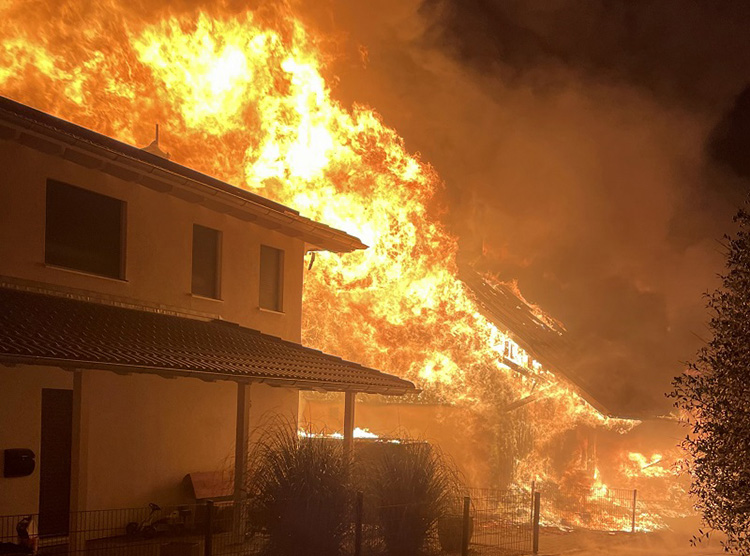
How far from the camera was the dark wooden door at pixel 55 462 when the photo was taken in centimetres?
1384

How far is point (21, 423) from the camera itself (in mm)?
13312

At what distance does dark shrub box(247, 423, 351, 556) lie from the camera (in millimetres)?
12039

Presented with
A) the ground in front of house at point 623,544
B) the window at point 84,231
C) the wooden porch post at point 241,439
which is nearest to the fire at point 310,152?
the ground in front of house at point 623,544

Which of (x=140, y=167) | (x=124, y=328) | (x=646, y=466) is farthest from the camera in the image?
(x=646, y=466)

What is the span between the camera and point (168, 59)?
27.7 meters

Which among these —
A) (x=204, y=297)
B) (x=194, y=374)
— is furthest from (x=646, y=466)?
(x=194, y=374)

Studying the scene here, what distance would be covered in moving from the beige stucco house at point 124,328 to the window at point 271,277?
47 cm

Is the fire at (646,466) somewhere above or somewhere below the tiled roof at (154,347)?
below

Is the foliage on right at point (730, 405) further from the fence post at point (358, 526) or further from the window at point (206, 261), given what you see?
the window at point (206, 261)

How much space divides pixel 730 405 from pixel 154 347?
8537mm

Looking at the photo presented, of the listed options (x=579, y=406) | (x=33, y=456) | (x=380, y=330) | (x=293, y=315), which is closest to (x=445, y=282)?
(x=380, y=330)

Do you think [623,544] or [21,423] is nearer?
[21,423]

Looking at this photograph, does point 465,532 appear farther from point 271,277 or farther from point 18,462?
point 271,277

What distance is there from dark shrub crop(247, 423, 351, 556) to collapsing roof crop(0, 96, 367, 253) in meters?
6.07
